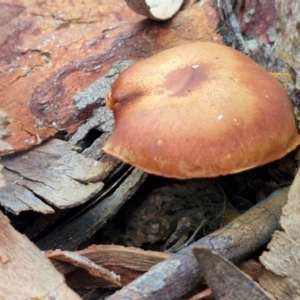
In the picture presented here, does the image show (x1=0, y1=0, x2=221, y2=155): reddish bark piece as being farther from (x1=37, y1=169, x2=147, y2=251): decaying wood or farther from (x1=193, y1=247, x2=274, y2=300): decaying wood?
(x1=193, y1=247, x2=274, y2=300): decaying wood

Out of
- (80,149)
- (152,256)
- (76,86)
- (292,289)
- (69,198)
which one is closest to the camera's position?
(292,289)

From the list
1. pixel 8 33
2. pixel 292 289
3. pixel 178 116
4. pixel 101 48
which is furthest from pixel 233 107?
pixel 8 33

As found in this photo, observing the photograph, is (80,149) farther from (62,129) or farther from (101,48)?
(101,48)

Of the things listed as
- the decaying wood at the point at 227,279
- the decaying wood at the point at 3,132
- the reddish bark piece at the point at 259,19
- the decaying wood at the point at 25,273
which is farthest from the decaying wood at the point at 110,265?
the reddish bark piece at the point at 259,19

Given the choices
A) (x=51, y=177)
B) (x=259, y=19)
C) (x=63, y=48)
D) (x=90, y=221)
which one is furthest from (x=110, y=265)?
(x=259, y=19)

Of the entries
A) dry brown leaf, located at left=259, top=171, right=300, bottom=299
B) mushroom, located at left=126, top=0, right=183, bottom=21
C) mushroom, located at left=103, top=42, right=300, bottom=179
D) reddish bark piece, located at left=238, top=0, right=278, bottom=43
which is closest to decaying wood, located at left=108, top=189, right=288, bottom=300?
dry brown leaf, located at left=259, top=171, right=300, bottom=299

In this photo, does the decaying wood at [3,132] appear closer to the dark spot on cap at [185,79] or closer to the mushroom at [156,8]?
the dark spot on cap at [185,79]

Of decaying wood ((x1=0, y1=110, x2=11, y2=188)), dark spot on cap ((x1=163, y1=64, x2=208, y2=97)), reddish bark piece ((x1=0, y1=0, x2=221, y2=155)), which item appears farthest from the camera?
reddish bark piece ((x1=0, y1=0, x2=221, y2=155))
